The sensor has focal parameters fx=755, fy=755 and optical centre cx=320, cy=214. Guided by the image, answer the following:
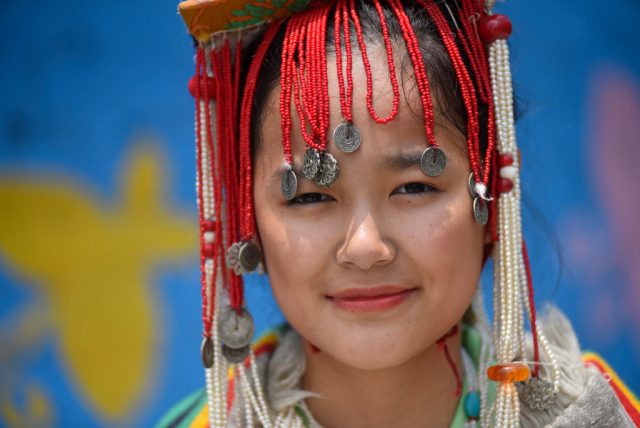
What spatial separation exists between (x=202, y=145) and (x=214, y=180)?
8 centimetres

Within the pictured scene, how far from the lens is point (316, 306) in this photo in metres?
1.46

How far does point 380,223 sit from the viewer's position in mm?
1373

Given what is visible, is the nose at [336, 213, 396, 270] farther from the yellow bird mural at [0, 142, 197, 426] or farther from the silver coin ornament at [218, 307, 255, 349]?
the yellow bird mural at [0, 142, 197, 426]

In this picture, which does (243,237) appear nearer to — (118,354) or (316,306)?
(316,306)

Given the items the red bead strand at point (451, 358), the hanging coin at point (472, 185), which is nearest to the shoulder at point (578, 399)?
the red bead strand at point (451, 358)

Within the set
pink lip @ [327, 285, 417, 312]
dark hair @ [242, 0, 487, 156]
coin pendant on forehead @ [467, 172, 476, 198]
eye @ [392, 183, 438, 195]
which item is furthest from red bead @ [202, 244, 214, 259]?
coin pendant on forehead @ [467, 172, 476, 198]

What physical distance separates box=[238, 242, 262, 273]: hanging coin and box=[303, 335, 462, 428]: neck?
291 millimetres

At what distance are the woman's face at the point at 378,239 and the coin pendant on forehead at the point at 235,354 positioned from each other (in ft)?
0.67

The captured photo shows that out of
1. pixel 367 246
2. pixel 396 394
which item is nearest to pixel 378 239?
pixel 367 246

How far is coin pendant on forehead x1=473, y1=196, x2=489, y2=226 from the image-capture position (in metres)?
1.42

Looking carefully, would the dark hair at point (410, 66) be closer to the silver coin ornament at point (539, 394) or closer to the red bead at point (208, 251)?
the red bead at point (208, 251)

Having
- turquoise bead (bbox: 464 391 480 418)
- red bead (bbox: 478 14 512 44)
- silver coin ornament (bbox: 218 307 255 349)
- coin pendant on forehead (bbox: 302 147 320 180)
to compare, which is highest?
red bead (bbox: 478 14 512 44)

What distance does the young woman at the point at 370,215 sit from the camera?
54.6 inches

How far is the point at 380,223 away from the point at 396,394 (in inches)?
17.4
